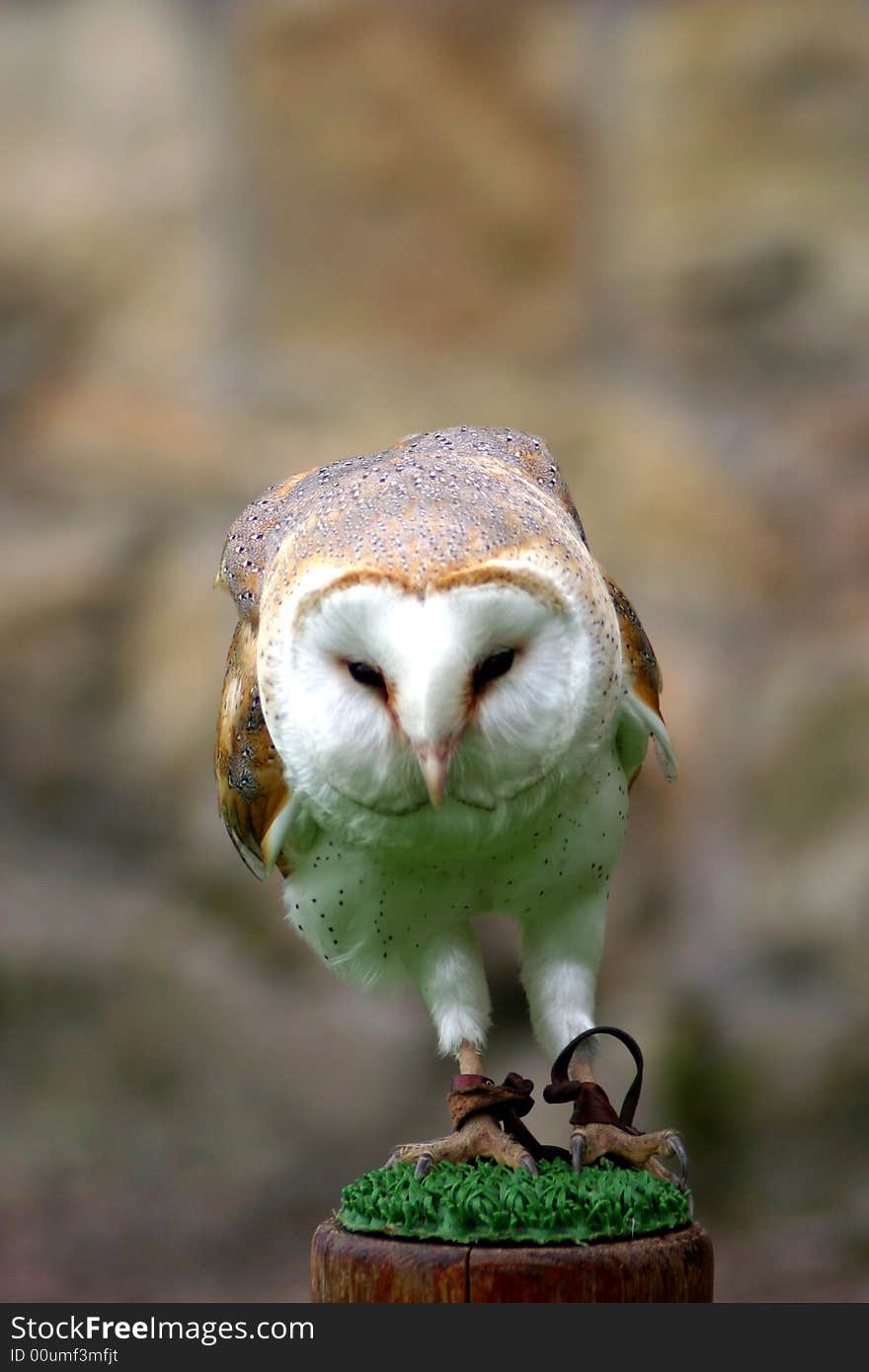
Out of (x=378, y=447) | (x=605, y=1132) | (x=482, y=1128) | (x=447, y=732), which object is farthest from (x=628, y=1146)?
(x=378, y=447)

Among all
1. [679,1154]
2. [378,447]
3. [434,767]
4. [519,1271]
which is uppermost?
[378,447]

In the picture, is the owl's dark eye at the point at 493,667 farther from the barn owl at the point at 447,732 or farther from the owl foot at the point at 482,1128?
the owl foot at the point at 482,1128

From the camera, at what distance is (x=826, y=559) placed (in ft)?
7.43

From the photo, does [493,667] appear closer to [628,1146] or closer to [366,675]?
[366,675]

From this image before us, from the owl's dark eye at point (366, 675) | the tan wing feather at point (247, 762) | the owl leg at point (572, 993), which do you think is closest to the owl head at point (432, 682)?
the owl's dark eye at point (366, 675)

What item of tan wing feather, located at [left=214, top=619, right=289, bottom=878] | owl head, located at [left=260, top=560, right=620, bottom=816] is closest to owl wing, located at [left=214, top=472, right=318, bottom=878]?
Result: tan wing feather, located at [left=214, top=619, right=289, bottom=878]

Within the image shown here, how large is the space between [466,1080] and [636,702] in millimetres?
347

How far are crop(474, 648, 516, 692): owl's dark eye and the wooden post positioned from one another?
0.41 meters

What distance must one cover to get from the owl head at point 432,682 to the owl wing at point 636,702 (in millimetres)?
136

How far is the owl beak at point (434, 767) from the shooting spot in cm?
100

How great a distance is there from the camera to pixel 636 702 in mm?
1307

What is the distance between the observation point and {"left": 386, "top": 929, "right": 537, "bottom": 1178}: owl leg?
4.16ft

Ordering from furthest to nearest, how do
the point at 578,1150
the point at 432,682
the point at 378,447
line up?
1. the point at 378,447
2. the point at 578,1150
3. the point at 432,682

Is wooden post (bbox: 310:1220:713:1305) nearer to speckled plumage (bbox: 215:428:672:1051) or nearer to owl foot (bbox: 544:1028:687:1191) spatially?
owl foot (bbox: 544:1028:687:1191)
